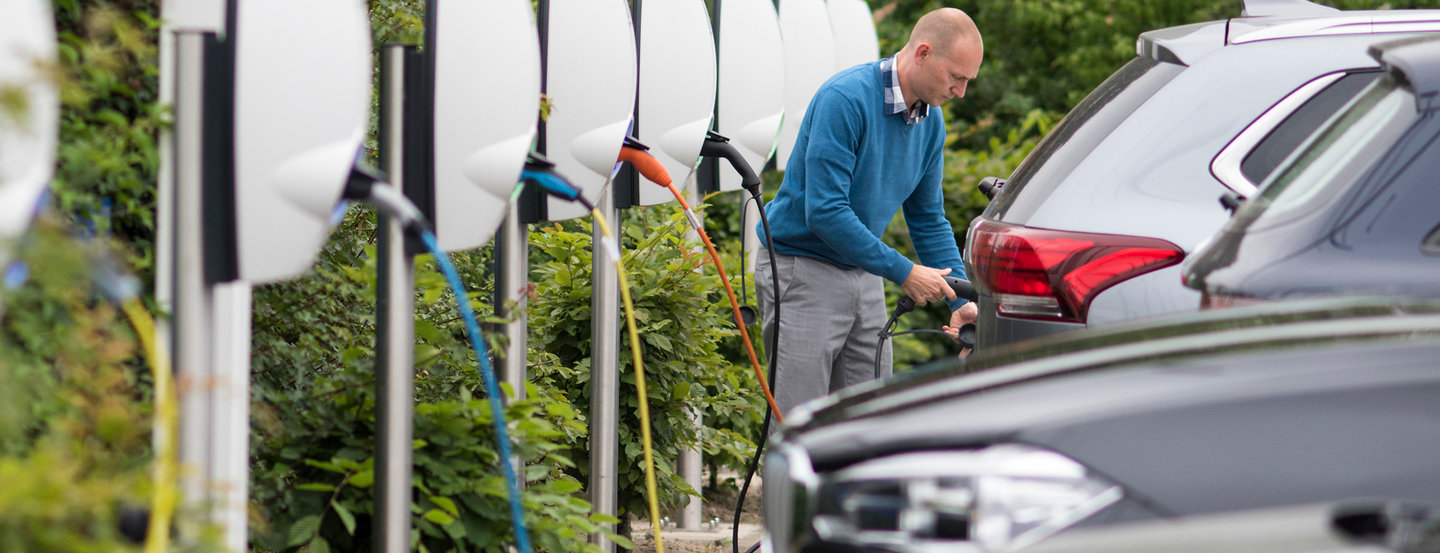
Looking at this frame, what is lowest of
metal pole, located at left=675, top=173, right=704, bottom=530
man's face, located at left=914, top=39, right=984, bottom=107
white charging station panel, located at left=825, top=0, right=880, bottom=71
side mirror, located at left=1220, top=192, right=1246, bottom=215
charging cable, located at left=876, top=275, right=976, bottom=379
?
metal pole, located at left=675, top=173, right=704, bottom=530

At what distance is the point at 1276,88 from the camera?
327 centimetres

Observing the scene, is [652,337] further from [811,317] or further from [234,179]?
[234,179]

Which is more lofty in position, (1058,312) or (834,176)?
(834,176)

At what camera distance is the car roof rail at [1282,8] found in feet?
12.3

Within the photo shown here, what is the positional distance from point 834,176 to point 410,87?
1.84 m

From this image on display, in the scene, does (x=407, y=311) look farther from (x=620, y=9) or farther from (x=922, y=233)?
(x=922, y=233)

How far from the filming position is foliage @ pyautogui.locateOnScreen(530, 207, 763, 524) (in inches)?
173

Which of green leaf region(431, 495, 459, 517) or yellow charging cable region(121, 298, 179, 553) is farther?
green leaf region(431, 495, 459, 517)

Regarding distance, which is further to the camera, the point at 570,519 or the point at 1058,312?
the point at 1058,312

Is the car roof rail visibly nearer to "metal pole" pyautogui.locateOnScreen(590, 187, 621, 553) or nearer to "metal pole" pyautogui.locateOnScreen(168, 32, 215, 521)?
"metal pole" pyautogui.locateOnScreen(590, 187, 621, 553)

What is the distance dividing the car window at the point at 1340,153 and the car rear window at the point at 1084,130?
1.65 feet

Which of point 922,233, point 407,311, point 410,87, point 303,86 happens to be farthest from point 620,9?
point 922,233

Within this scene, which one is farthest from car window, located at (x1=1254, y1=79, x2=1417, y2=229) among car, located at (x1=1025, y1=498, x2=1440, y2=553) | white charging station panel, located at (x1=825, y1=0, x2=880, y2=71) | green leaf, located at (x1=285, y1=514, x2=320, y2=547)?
white charging station panel, located at (x1=825, y1=0, x2=880, y2=71)

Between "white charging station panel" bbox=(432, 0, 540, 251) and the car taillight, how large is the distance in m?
1.16
